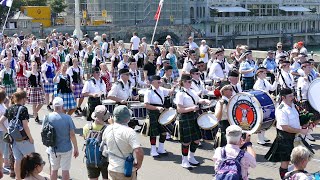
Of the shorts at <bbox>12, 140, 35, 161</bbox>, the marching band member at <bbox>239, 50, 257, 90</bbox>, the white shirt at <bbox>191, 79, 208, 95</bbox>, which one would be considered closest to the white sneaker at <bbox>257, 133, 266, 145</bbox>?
the white shirt at <bbox>191, 79, 208, 95</bbox>

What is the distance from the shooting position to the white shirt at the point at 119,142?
673cm

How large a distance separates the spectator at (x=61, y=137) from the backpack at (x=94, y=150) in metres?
0.49

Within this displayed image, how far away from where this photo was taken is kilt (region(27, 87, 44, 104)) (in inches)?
563

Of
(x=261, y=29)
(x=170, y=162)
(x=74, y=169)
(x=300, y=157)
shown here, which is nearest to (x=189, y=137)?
(x=170, y=162)

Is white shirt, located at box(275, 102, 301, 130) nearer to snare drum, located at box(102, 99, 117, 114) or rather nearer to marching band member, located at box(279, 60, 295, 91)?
snare drum, located at box(102, 99, 117, 114)

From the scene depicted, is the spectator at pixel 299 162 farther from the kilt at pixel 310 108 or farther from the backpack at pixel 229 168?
the kilt at pixel 310 108

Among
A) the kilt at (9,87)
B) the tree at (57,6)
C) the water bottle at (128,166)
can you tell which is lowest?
the water bottle at (128,166)

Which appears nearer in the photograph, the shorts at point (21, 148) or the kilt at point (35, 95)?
the shorts at point (21, 148)

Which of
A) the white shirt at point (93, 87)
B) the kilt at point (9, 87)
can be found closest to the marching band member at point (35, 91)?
the kilt at point (9, 87)

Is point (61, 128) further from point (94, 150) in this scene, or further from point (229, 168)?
Result: point (229, 168)

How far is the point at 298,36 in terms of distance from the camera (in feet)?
285

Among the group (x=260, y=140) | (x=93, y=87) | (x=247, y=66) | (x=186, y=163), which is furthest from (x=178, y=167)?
(x=247, y=66)

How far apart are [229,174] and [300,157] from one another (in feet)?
2.69

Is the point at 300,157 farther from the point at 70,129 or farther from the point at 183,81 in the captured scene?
the point at 183,81
